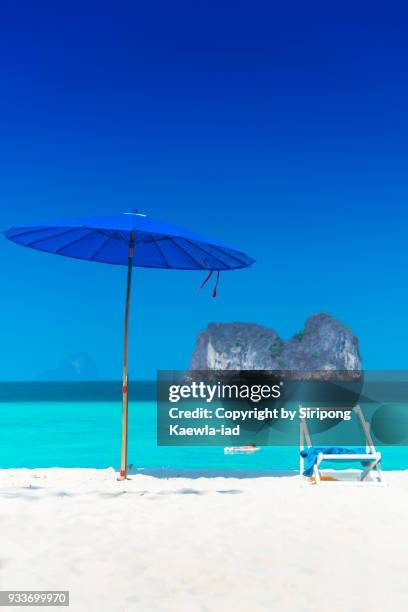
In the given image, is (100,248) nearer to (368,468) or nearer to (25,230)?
(25,230)

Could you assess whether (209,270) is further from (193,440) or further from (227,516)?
(193,440)

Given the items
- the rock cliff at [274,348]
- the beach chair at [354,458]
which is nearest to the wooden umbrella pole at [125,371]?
the beach chair at [354,458]

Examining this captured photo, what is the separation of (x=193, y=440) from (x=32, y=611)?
17156 mm

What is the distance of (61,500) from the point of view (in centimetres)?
485

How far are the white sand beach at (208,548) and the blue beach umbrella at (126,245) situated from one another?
1.88 meters

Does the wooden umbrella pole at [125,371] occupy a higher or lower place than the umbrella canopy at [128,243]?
lower

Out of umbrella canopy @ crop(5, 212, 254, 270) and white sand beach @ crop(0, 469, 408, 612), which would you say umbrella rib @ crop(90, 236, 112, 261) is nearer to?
umbrella canopy @ crop(5, 212, 254, 270)

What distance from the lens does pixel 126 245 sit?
285 inches

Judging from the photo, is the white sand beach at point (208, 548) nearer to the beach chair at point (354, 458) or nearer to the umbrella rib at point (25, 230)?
the beach chair at point (354, 458)

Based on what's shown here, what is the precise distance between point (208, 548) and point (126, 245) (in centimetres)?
429

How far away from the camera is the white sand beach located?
9.50ft

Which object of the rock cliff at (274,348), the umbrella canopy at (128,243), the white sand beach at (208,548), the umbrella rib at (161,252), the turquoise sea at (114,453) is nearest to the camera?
the white sand beach at (208,548)

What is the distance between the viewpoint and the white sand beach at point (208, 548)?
114 inches

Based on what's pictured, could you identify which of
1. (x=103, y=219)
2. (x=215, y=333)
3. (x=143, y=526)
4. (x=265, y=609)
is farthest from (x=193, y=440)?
(x=215, y=333)
